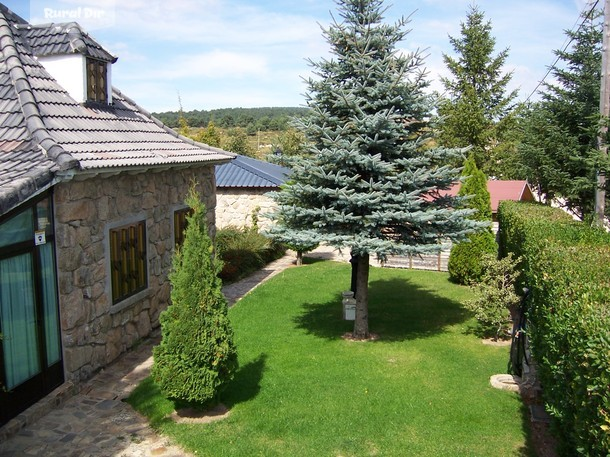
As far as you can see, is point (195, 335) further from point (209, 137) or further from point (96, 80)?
point (209, 137)

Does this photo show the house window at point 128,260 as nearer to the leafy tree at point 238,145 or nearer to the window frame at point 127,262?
the window frame at point 127,262

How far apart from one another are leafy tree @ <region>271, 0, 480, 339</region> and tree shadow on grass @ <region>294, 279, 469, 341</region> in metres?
1.95

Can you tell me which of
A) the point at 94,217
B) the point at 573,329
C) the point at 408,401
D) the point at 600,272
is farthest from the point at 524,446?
the point at 94,217

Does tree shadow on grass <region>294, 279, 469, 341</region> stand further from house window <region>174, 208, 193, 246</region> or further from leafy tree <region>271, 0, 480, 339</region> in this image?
house window <region>174, 208, 193, 246</region>

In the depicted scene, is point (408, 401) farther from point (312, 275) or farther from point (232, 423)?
point (312, 275)

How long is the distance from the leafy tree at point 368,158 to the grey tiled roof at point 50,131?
2599 millimetres

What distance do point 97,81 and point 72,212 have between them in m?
3.35

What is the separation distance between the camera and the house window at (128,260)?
28.1ft

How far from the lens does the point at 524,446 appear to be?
5777mm

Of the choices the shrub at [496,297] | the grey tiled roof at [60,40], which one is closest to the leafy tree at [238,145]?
the grey tiled roof at [60,40]

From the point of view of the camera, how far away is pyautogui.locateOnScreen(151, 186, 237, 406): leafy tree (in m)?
6.18

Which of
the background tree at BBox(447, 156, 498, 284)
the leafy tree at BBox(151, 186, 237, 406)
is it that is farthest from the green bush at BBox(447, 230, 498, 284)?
the leafy tree at BBox(151, 186, 237, 406)

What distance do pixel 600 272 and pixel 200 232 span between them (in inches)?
169

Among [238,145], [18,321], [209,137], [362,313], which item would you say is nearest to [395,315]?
[362,313]
